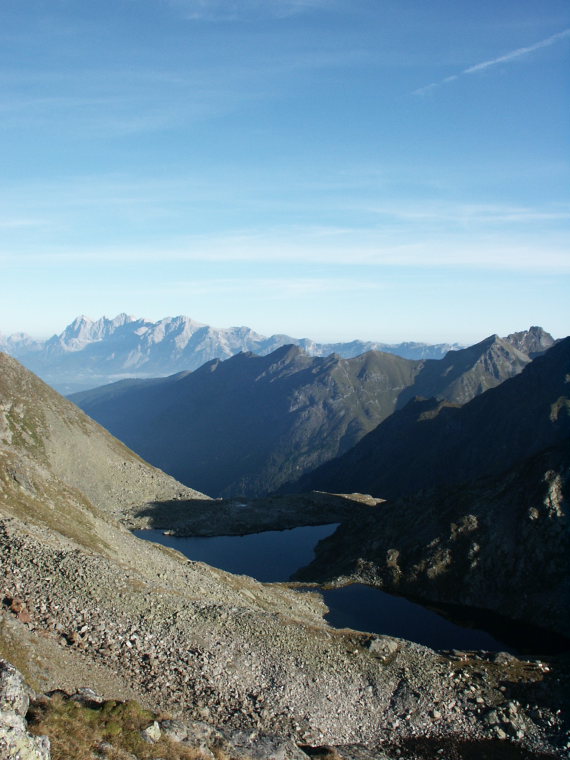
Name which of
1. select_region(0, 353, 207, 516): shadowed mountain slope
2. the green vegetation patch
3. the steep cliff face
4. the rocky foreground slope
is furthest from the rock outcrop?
select_region(0, 353, 207, 516): shadowed mountain slope

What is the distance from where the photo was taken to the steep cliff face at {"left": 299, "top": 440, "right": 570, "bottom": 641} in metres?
84.5

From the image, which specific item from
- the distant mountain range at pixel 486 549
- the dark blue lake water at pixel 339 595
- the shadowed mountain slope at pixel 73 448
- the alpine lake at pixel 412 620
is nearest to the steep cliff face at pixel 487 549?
the distant mountain range at pixel 486 549

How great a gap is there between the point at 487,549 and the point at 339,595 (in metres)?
26.4

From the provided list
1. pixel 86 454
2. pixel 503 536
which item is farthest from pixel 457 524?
pixel 86 454

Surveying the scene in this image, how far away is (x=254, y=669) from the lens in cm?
4869

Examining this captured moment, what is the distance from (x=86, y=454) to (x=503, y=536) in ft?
388

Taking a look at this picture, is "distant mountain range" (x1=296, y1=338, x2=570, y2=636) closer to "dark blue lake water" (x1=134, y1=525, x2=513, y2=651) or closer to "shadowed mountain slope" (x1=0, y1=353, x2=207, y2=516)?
"dark blue lake water" (x1=134, y1=525, x2=513, y2=651)

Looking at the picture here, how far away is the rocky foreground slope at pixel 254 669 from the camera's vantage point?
138 feet

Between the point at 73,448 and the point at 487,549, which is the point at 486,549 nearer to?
the point at 487,549

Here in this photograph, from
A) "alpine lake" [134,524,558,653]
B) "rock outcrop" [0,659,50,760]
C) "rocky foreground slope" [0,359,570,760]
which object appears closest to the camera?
"rock outcrop" [0,659,50,760]

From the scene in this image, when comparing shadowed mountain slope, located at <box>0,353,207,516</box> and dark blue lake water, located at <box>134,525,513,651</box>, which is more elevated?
shadowed mountain slope, located at <box>0,353,207,516</box>

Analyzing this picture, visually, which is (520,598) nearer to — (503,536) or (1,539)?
(503,536)

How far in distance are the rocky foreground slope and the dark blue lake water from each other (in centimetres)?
1719

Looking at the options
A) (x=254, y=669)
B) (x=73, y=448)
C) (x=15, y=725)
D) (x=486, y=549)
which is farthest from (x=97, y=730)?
(x=73, y=448)
